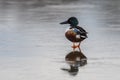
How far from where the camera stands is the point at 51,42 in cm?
1209

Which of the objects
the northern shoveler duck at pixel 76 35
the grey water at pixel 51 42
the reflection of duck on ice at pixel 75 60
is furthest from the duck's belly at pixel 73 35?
the reflection of duck on ice at pixel 75 60

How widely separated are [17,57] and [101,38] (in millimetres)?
3039

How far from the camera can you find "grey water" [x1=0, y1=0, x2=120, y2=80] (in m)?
8.97

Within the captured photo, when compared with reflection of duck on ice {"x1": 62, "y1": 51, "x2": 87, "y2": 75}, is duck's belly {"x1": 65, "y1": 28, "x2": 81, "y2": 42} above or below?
above

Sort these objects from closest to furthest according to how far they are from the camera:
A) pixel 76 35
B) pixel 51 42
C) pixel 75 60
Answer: pixel 75 60 → pixel 76 35 → pixel 51 42

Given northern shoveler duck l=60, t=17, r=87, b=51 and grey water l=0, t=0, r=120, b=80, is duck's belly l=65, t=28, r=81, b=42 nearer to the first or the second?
northern shoveler duck l=60, t=17, r=87, b=51

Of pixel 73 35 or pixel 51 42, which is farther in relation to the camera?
pixel 51 42

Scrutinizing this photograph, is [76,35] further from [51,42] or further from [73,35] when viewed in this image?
[51,42]

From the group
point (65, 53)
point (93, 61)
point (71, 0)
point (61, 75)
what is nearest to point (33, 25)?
point (65, 53)

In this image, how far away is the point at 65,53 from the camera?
1079 cm

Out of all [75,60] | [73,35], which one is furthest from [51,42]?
[75,60]

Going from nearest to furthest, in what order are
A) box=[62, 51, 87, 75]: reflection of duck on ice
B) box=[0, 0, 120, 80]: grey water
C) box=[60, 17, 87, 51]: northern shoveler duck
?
box=[0, 0, 120, 80]: grey water, box=[62, 51, 87, 75]: reflection of duck on ice, box=[60, 17, 87, 51]: northern shoveler duck

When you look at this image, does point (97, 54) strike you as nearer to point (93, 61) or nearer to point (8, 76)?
point (93, 61)

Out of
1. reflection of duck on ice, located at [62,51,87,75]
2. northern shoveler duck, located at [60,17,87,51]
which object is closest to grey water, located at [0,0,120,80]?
reflection of duck on ice, located at [62,51,87,75]
